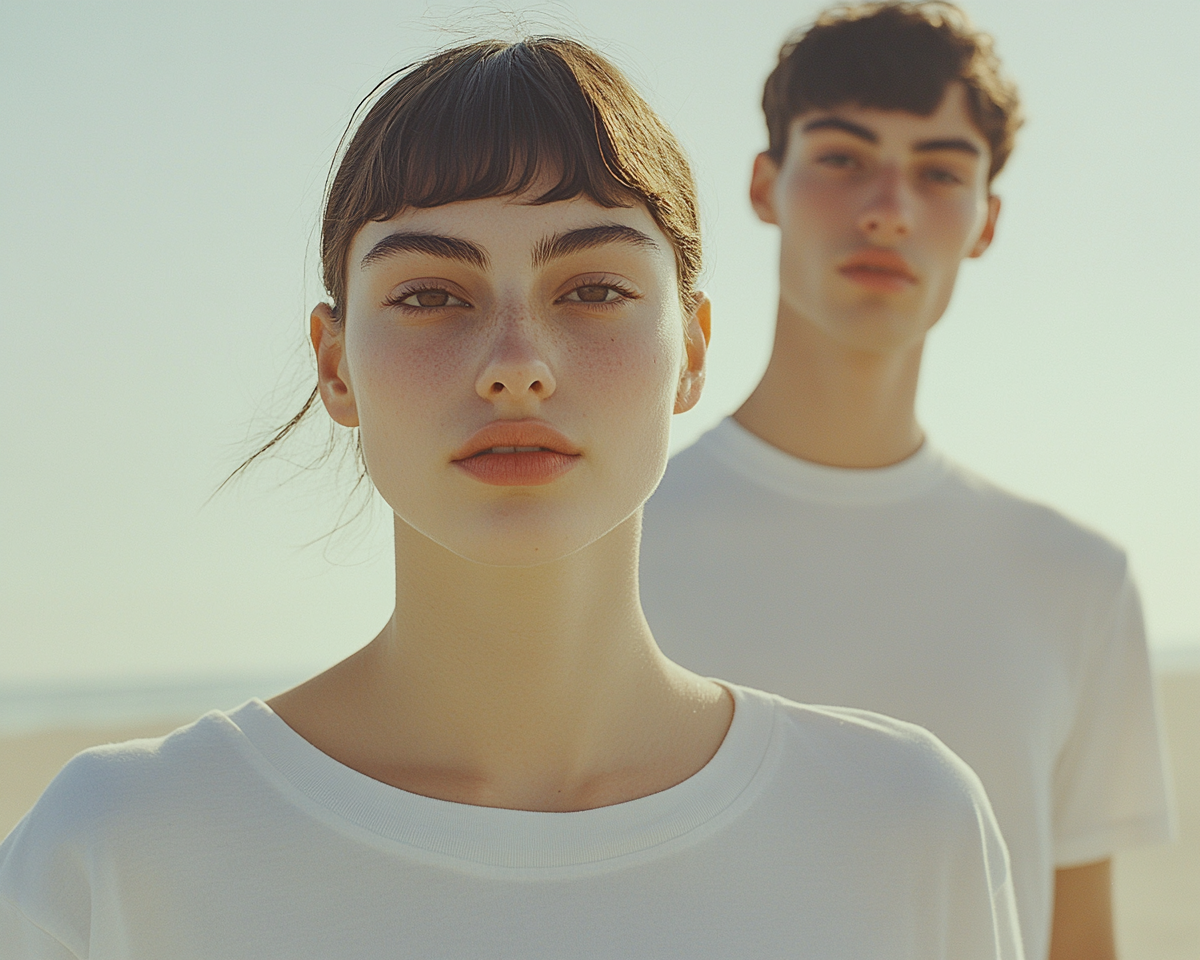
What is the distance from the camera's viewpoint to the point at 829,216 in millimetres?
3283

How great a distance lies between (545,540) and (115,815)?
0.70 metres

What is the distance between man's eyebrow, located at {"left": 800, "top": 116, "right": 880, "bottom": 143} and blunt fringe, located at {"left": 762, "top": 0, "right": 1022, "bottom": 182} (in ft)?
0.18

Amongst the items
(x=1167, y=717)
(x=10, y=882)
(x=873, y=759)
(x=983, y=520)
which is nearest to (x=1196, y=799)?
Result: (x=1167, y=717)

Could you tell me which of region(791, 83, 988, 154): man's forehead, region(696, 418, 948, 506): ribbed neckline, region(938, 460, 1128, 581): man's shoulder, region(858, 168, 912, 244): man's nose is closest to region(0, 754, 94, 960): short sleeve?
region(696, 418, 948, 506): ribbed neckline

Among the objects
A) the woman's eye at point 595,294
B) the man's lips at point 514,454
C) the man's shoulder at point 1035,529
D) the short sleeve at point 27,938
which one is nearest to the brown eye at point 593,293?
the woman's eye at point 595,294

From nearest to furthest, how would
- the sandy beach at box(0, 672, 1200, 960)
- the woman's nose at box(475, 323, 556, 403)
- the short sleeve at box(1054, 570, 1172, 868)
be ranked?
the woman's nose at box(475, 323, 556, 403)
the short sleeve at box(1054, 570, 1172, 868)
the sandy beach at box(0, 672, 1200, 960)

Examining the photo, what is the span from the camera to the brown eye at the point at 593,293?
6.11 feet

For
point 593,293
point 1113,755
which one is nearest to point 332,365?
point 593,293

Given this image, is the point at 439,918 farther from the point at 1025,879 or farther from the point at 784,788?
the point at 1025,879

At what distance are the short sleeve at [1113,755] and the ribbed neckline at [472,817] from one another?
68.7 inches

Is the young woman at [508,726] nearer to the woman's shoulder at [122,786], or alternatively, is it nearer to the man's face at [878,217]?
the woman's shoulder at [122,786]

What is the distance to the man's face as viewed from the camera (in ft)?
10.5

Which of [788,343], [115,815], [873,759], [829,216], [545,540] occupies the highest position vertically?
[829,216]

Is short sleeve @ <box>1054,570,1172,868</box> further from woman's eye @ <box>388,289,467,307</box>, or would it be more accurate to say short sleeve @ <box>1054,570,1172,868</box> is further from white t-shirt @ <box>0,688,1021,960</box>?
woman's eye @ <box>388,289,467,307</box>
